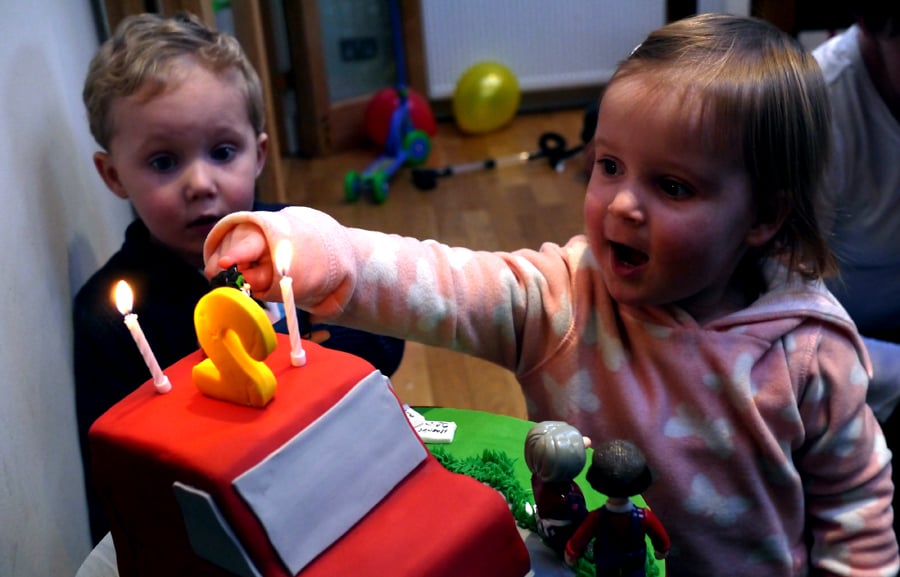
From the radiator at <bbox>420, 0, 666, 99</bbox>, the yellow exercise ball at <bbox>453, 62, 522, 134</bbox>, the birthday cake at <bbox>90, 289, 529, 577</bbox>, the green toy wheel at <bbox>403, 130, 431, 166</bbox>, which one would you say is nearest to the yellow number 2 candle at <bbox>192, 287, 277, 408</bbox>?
the birthday cake at <bbox>90, 289, 529, 577</bbox>

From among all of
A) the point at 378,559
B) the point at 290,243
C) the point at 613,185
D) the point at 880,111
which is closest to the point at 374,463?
the point at 378,559

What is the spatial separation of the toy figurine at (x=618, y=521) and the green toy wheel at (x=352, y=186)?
236cm

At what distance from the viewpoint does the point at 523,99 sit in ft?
12.9

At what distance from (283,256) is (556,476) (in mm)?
278

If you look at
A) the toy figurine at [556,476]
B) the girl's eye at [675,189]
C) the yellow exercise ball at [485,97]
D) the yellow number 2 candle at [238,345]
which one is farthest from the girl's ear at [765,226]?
the yellow exercise ball at [485,97]

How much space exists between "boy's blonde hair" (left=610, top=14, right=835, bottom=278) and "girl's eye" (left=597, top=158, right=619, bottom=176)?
84 mm

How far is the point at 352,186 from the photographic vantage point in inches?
118

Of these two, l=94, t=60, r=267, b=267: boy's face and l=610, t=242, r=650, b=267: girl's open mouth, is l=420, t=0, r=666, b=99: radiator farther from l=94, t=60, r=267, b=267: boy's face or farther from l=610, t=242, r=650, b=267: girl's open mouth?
l=610, t=242, r=650, b=267: girl's open mouth

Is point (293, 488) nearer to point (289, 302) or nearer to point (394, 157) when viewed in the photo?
point (289, 302)

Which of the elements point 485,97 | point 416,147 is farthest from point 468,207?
point 485,97

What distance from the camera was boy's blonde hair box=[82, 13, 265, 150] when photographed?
119cm

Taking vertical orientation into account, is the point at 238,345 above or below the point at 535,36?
above

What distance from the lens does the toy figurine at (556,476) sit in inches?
27.5

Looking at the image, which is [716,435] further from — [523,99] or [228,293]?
[523,99]
